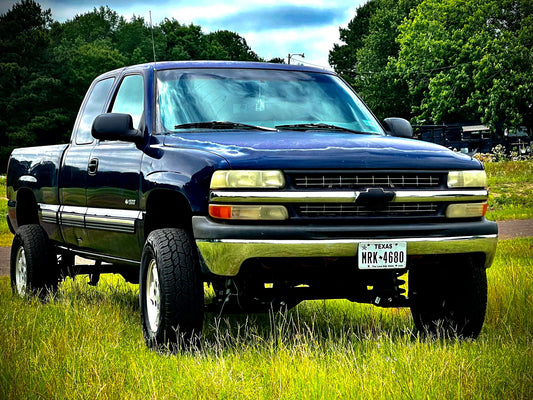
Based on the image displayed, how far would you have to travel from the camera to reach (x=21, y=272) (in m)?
9.30

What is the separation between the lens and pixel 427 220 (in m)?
6.11

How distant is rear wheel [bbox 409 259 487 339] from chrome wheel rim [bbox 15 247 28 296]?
151 inches

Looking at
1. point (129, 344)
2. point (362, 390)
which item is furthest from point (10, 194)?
point (362, 390)

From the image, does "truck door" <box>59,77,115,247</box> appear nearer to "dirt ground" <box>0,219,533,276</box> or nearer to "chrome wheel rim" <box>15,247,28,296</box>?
"chrome wheel rim" <box>15,247,28,296</box>

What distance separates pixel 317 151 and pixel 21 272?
4456mm

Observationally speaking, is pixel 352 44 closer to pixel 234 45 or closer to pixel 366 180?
pixel 234 45

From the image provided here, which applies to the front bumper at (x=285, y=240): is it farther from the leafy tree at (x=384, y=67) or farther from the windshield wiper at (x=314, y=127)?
the leafy tree at (x=384, y=67)

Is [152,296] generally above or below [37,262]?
above

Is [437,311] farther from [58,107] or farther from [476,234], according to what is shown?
[58,107]

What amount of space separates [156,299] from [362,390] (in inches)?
78.0

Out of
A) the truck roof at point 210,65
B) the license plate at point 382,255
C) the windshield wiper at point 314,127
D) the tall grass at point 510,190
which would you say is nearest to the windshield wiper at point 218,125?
the windshield wiper at point 314,127

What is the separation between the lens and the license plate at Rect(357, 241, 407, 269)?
580 cm

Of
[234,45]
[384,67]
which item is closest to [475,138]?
[384,67]

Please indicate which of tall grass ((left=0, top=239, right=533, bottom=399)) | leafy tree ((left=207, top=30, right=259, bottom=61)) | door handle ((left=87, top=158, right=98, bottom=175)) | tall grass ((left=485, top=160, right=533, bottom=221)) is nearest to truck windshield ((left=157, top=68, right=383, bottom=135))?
door handle ((left=87, top=158, right=98, bottom=175))
